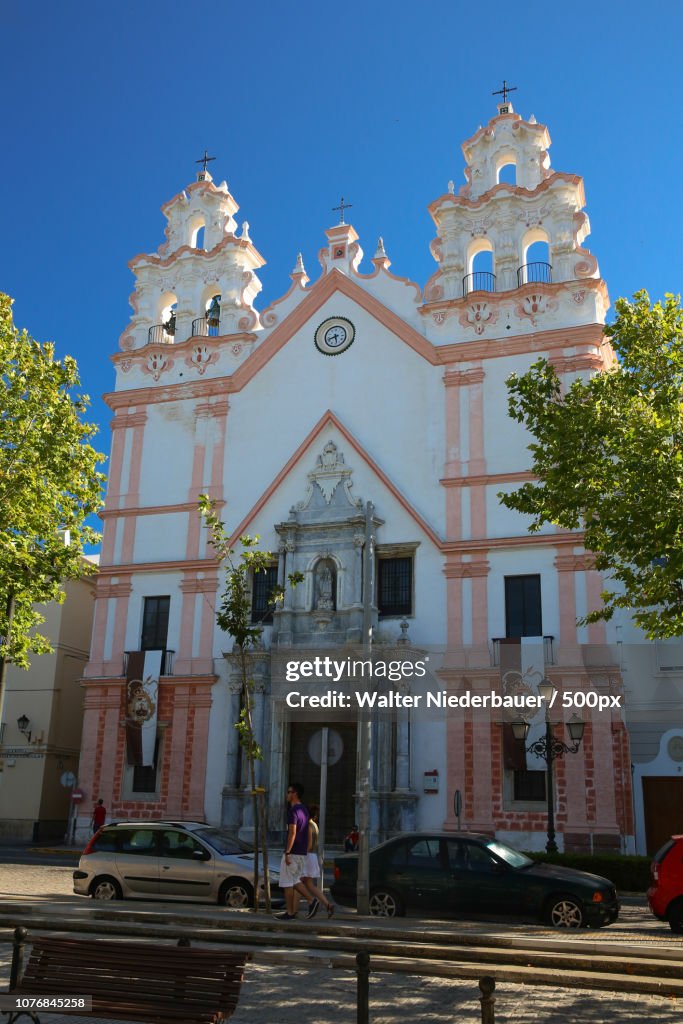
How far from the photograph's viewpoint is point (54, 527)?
973 inches

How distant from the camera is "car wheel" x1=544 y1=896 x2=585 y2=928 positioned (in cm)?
1448

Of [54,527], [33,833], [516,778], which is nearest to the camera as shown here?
[54,527]

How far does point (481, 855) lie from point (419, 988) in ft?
18.0

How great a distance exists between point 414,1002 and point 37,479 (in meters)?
17.3

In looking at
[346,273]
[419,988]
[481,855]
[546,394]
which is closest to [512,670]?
[546,394]

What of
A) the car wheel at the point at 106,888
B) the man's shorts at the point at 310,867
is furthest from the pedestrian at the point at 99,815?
the man's shorts at the point at 310,867

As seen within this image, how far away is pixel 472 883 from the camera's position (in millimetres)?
15094

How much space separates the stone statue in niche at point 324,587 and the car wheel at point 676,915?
55.5 feet

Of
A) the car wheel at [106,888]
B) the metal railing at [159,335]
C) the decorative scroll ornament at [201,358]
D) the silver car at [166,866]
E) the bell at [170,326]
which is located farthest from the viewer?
the bell at [170,326]

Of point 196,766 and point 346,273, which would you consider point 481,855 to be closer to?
point 196,766

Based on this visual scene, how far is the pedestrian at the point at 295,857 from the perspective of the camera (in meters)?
13.9

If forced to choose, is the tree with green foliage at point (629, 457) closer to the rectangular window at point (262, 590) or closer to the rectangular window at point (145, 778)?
the rectangular window at point (262, 590)

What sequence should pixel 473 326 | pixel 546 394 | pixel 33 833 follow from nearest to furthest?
1. pixel 546 394
2. pixel 473 326
3. pixel 33 833

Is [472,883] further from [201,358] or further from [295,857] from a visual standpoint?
[201,358]
